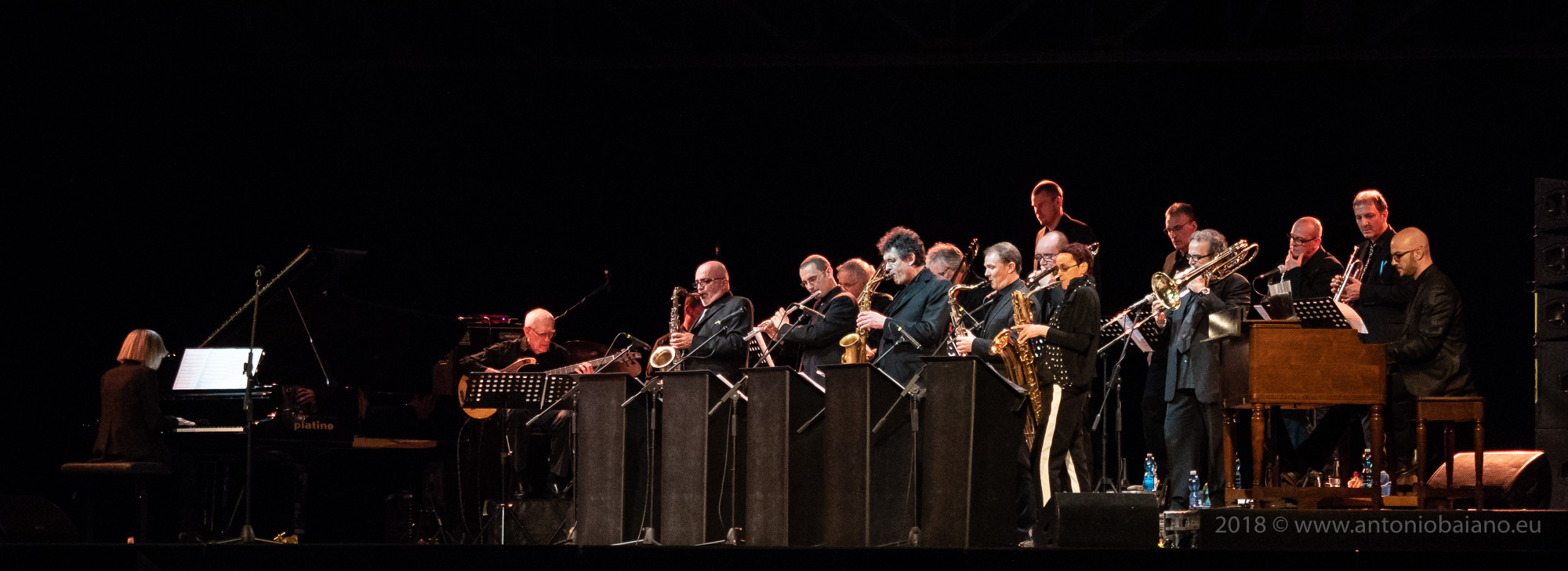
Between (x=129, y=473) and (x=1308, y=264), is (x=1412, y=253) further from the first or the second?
(x=129, y=473)

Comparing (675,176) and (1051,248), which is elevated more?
(675,176)

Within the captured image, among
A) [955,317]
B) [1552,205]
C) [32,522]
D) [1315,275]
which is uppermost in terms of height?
[1552,205]

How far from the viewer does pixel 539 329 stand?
877 centimetres

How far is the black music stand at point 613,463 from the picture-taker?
6.18 m

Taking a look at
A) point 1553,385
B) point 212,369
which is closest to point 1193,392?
point 1553,385

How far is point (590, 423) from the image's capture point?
6.33m

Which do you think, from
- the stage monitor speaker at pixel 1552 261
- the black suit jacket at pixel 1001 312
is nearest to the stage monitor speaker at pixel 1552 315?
the stage monitor speaker at pixel 1552 261

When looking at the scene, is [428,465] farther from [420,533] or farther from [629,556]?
[629,556]

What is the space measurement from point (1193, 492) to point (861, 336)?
5.83 feet

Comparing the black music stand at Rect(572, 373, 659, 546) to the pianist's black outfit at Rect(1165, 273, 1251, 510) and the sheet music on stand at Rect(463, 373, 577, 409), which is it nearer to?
the sheet music on stand at Rect(463, 373, 577, 409)

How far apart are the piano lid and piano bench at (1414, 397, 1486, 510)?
5.66m

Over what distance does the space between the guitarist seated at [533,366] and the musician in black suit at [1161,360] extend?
3.18 metres

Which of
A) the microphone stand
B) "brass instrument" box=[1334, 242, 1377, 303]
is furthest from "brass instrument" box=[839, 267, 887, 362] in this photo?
the microphone stand

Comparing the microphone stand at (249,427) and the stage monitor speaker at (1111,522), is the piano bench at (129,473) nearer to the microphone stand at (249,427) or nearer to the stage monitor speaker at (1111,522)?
the microphone stand at (249,427)
